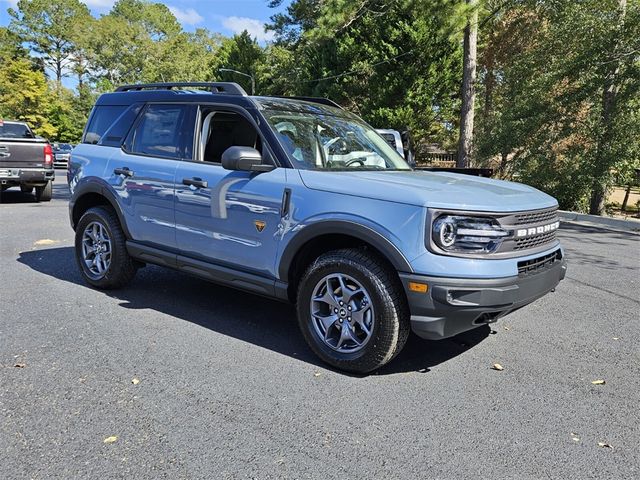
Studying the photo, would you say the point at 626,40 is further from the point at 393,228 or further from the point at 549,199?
the point at 393,228

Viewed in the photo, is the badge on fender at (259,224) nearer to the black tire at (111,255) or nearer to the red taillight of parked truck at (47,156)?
the black tire at (111,255)

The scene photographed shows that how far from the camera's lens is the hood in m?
3.25

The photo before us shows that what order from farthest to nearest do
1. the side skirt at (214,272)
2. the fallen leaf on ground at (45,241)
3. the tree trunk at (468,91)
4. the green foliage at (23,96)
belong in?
the green foliage at (23,96), the tree trunk at (468,91), the fallen leaf on ground at (45,241), the side skirt at (214,272)

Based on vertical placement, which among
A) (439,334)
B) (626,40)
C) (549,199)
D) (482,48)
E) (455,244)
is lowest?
(439,334)

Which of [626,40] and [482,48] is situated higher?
[482,48]

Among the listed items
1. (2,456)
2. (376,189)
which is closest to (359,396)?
(376,189)

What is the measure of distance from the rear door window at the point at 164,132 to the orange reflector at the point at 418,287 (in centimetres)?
236

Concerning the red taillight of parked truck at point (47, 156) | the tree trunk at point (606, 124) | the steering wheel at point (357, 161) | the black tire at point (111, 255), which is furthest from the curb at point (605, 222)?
the red taillight of parked truck at point (47, 156)

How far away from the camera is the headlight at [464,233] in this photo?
126 inches

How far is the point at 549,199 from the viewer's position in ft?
13.1

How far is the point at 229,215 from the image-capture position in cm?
414

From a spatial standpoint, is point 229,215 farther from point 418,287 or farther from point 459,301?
point 459,301

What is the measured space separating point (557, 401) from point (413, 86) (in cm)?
2282

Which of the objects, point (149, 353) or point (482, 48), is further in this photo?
point (482, 48)
